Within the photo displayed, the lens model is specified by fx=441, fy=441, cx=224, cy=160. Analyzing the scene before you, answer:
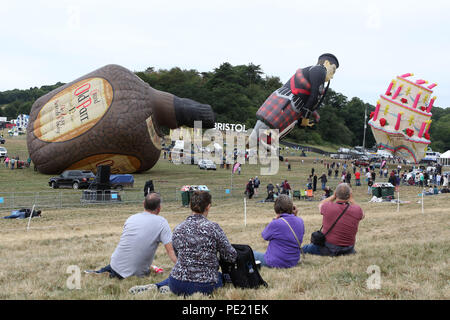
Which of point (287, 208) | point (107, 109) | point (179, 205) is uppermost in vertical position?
point (107, 109)

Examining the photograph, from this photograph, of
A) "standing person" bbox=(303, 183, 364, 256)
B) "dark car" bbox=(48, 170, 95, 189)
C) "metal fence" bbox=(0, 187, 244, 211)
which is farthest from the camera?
"dark car" bbox=(48, 170, 95, 189)

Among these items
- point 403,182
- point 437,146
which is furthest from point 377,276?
point 437,146

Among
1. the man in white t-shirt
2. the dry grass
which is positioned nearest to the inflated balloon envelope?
the dry grass

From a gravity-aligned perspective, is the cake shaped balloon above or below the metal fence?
above

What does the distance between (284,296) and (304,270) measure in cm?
127

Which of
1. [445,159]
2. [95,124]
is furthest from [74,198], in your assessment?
[445,159]

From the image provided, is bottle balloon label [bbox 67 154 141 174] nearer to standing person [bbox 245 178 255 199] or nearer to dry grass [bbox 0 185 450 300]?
standing person [bbox 245 178 255 199]

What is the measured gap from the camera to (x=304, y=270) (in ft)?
18.5

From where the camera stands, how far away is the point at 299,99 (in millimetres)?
40719

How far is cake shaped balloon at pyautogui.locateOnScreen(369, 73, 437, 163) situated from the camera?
4516 cm

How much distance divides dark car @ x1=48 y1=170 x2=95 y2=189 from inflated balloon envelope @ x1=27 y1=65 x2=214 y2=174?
1.84 meters

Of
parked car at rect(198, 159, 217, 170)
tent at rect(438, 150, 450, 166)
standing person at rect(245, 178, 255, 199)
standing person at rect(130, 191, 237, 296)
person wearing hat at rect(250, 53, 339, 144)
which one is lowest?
standing person at rect(245, 178, 255, 199)

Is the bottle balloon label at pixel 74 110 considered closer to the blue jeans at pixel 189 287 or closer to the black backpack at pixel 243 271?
the black backpack at pixel 243 271
